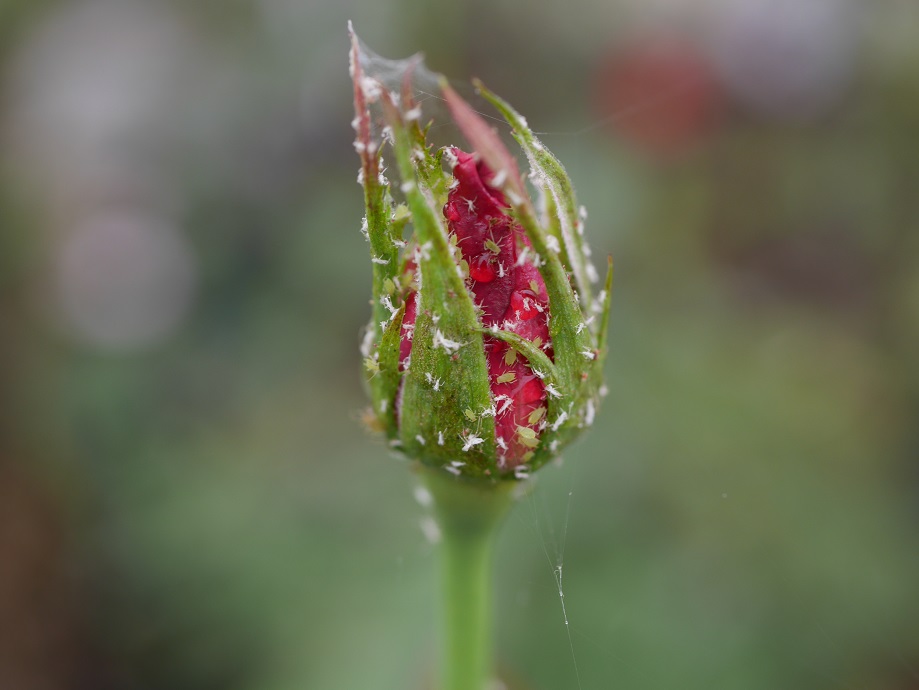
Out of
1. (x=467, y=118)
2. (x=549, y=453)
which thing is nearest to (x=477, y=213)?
(x=467, y=118)

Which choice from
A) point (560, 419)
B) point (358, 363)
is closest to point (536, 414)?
point (560, 419)

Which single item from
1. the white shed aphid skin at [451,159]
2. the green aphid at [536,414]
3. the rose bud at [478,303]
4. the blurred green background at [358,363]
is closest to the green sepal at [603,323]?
the rose bud at [478,303]

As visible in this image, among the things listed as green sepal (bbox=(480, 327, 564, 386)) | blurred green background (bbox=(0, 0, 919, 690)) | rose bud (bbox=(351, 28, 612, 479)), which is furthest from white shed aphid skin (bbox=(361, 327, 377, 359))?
blurred green background (bbox=(0, 0, 919, 690))

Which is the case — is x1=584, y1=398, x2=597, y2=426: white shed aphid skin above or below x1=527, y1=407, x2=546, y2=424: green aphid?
below

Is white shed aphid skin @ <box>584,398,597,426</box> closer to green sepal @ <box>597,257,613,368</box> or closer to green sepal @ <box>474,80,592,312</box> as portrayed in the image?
green sepal @ <box>597,257,613,368</box>

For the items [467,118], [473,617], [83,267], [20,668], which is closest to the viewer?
[467,118]

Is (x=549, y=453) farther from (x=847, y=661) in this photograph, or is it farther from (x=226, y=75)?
(x=226, y=75)

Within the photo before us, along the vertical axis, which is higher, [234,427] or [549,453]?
[549,453]
